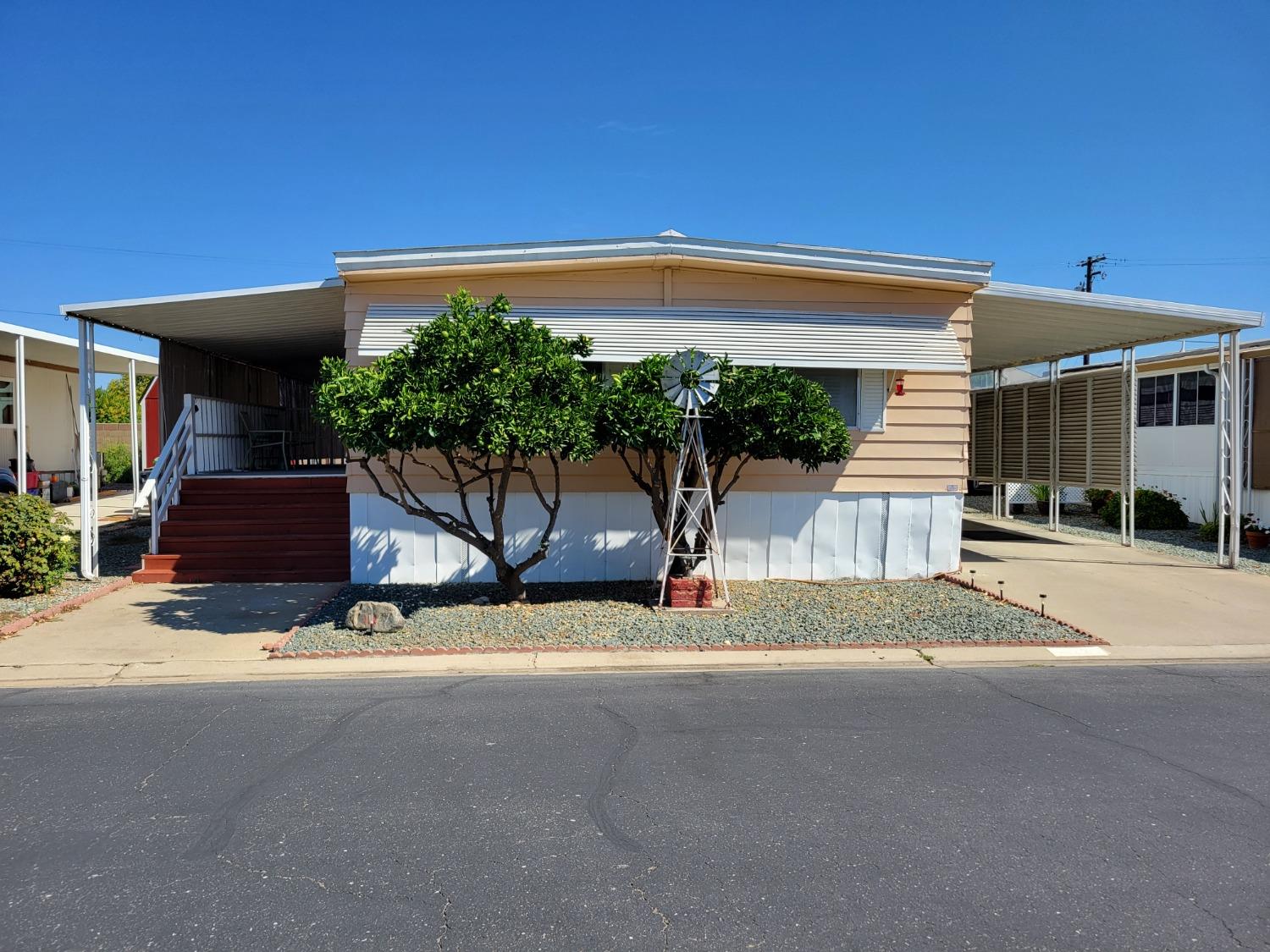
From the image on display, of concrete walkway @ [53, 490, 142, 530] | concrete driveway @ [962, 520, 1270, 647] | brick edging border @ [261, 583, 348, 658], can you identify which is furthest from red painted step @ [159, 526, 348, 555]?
concrete driveway @ [962, 520, 1270, 647]

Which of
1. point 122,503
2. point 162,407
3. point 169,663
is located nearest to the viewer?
point 169,663

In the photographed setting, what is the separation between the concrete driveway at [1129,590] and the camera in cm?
793

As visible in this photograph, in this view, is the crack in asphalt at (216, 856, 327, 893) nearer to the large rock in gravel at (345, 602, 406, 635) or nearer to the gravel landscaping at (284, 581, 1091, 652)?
the gravel landscaping at (284, 581, 1091, 652)

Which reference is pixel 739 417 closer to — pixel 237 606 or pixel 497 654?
pixel 497 654

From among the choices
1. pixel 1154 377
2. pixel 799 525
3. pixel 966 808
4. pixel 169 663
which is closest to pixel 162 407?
pixel 169 663

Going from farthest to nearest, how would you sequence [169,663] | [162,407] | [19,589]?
[162,407]
[19,589]
[169,663]

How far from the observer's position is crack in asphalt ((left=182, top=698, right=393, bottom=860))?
358 centimetres

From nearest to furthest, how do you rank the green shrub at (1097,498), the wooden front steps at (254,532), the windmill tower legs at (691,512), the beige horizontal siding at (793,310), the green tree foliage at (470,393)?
the green tree foliage at (470,393) → the windmill tower legs at (691,512) → the beige horizontal siding at (793,310) → the wooden front steps at (254,532) → the green shrub at (1097,498)

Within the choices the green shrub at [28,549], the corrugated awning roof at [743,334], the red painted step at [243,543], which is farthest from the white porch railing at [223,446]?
the corrugated awning roof at [743,334]

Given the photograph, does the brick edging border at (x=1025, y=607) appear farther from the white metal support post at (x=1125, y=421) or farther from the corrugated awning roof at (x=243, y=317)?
the corrugated awning roof at (x=243, y=317)

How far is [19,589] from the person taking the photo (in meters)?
8.97

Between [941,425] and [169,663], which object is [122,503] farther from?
[941,425]

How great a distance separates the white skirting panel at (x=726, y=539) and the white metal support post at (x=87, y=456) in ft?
10.8

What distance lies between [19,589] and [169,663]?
3667 mm
